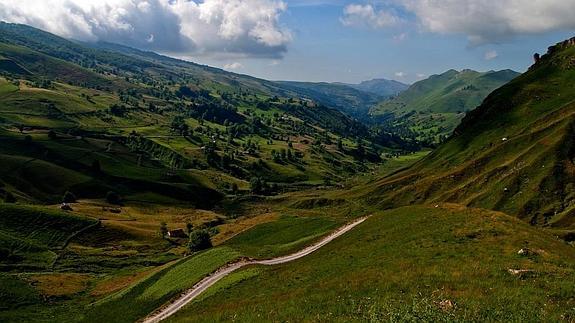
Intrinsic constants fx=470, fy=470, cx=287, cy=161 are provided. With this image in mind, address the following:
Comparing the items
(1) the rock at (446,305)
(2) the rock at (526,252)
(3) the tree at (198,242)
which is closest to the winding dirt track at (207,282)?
(2) the rock at (526,252)

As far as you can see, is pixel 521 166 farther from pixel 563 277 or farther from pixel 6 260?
pixel 6 260

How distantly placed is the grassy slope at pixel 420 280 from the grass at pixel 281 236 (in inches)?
623

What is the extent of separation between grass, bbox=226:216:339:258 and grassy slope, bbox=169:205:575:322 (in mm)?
15827

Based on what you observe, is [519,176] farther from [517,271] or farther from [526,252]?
[517,271]

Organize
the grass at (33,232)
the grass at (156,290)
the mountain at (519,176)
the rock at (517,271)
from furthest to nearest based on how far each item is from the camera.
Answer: the mountain at (519,176)
the grass at (33,232)
the grass at (156,290)
the rock at (517,271)

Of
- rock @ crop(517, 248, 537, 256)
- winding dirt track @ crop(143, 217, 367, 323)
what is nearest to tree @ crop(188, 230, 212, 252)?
winding dirt track @ crop(143, 217, 367, 323)

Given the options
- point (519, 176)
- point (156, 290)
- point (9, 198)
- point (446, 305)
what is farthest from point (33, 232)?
point (519, 176)

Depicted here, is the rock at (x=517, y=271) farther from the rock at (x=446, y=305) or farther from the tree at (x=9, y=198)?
the tree at (x=9, y=198)

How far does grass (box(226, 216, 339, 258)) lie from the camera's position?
73812 millimetres

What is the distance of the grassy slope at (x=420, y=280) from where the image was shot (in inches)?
1000

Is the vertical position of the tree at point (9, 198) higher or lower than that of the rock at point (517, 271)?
lower

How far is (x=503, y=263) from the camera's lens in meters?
35.2

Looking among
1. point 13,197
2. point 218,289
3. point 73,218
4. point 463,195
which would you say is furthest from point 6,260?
point 463,195

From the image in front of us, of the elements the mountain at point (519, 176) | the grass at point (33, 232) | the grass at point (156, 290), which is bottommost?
the grass at point (33, 232)
